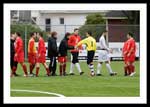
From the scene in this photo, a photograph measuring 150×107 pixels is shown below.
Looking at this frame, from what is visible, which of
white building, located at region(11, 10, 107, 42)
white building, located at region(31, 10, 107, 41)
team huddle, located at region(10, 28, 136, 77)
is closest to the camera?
team huddle, located at region(10, 28, 136, 77)

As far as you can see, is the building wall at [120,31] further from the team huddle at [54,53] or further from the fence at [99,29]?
the team huddle at [54,53]

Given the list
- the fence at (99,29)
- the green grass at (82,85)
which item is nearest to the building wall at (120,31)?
the fence at (99,29)

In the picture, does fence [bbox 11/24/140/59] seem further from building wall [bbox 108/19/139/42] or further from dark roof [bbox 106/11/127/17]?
dark roof [bbox 106/11/127/17]

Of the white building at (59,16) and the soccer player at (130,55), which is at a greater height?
the white building at (59,16)

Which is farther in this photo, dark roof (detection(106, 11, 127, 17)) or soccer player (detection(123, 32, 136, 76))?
dark roof (detection(106, 11, 127, 17))

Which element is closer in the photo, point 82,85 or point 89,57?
point 82,85

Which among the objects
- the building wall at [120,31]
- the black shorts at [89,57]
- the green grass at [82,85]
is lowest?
the green grass at [82,85]

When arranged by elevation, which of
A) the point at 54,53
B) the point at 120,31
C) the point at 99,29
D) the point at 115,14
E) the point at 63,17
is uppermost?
the point at 63,17

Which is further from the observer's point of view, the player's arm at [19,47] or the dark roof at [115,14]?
the dark roof at [115,14]

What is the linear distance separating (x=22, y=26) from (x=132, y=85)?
1996 centimetres

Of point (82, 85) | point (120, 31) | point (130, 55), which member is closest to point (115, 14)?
point (120, 31)

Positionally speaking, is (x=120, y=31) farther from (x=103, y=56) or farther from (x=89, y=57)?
(x=89, y=57)

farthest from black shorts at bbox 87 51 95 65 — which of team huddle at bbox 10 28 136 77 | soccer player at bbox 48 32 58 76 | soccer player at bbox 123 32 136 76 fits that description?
soccer player at bbox 123 32 136 76

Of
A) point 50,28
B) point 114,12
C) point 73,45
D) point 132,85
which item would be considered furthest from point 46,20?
point 132,85
